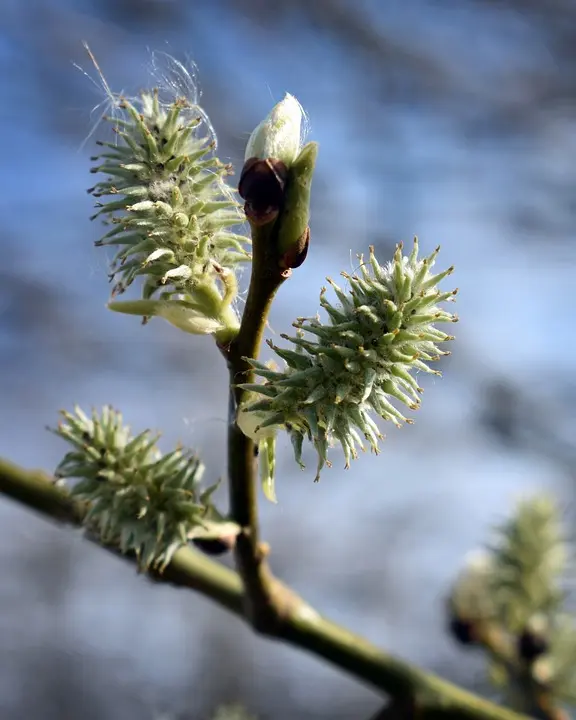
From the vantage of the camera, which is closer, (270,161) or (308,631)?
(270,161)

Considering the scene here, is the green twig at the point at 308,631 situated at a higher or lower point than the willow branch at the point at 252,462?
lower

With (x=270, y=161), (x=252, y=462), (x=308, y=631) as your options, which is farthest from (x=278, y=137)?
(x=308, y=631)

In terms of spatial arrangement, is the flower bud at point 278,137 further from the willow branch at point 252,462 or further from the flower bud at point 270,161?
the willow branch at point 252,462

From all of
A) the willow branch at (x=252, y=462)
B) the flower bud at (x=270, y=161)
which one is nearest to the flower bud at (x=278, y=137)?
the flower bud at (x=270, y=161)

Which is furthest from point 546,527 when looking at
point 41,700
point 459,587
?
point 41,700

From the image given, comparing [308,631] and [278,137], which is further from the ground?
[278,137]

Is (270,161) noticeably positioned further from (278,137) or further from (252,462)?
(252,462)

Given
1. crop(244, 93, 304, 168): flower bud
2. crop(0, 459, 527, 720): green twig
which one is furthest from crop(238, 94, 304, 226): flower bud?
crop(0, 459, 527, 720): green twig

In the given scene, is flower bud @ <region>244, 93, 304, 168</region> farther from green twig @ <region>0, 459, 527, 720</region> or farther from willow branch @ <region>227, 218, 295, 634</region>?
green twig @ <region>0, 459, 527, 720</region>

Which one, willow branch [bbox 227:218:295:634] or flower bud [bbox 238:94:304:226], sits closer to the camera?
flower bud [bbox 238:94:304:226]

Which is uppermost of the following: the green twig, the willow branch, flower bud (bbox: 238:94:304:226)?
flower bud (bbox: 238:94:304:226)

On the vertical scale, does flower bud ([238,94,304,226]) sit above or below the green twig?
above

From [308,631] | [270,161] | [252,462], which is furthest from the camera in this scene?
[308,631]
